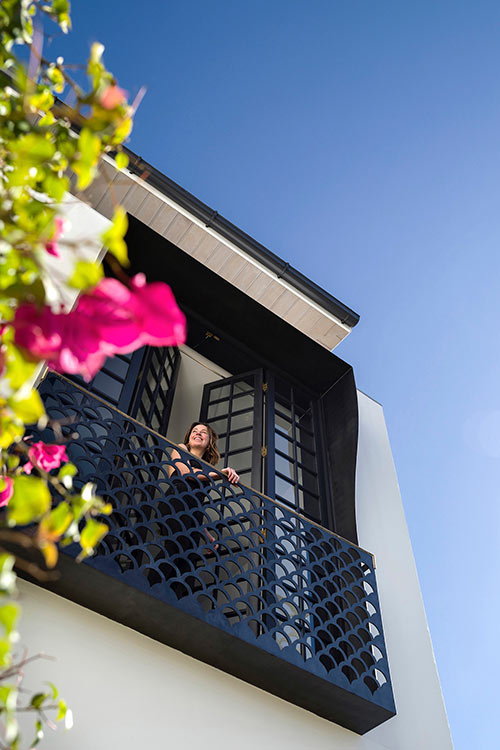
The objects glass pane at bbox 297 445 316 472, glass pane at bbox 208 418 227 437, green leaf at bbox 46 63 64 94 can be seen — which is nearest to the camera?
green leaf at bbox 46 63 64 94

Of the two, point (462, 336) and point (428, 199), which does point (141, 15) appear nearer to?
point (428, 199)

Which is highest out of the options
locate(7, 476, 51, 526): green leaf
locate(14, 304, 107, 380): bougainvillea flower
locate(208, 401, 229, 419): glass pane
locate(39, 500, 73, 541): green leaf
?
locate(14, 304, 107, 380): bougainvillea flower

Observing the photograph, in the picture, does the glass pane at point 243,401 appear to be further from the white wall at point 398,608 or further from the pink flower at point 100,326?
the pink flower at point 100,326

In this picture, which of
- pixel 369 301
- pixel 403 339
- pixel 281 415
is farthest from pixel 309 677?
pixel 403 339

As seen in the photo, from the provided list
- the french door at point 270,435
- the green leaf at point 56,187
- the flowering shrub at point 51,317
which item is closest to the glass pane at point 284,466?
the french door at point 270,435

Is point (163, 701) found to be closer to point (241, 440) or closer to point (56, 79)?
point (241, 440)

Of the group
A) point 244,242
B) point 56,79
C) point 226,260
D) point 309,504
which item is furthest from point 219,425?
point 56,79

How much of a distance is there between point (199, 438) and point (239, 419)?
81cm

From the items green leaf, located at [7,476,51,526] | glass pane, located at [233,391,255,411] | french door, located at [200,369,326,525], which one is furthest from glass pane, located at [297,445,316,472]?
A: green leaf, located at [7,476,51,526]

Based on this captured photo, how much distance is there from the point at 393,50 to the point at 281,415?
5167mm

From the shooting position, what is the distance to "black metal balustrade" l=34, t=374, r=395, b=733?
3184 mm

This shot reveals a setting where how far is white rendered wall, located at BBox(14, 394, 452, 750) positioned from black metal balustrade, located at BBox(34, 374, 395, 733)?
82 millimetres

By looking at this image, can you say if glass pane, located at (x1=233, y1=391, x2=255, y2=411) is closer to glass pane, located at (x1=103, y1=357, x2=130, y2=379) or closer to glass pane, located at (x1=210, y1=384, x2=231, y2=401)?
glass pane, located at (x1=210, y1=384, x2=231, y2=401)

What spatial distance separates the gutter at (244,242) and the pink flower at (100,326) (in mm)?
4620
